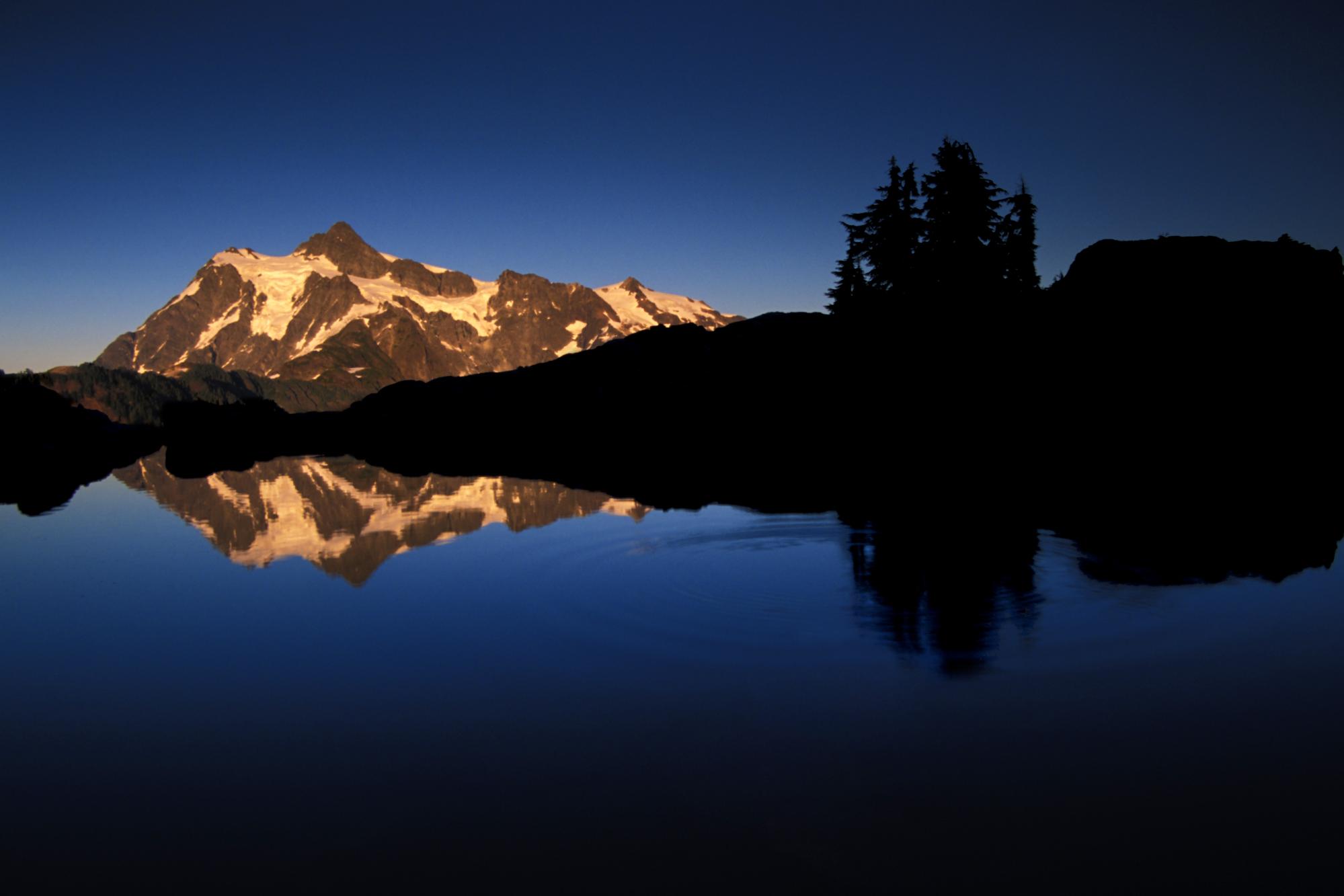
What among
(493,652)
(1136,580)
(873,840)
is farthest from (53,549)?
(1136,580)

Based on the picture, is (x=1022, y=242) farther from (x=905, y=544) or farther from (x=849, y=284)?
(x=905, y=544)

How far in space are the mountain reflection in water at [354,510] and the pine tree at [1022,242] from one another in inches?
1626

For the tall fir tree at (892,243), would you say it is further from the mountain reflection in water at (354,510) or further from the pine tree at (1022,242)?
the mountain reflection in water at (354,510)

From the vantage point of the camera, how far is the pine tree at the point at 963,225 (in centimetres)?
5153

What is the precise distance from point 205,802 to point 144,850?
0.95 m

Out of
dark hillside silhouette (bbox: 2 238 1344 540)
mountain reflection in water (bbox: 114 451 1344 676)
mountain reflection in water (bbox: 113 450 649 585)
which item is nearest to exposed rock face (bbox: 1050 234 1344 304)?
dark hillside silhouette (bbox: 2 238 1344 540)

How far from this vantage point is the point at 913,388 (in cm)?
5350

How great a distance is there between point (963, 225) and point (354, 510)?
41.2 meters

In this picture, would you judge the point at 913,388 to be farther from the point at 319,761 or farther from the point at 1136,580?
the point at 319,761

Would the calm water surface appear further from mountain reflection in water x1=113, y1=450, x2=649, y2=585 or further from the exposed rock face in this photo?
the exposed rock face

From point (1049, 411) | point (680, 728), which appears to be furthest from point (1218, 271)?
point (680, 728)

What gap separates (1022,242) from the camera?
6488 centimetres

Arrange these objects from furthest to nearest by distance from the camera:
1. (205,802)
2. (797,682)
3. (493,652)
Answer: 1. (493,652)
2. (797,682)
3. (205,802)

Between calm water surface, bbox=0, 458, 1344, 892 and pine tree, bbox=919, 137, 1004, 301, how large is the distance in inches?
1389
